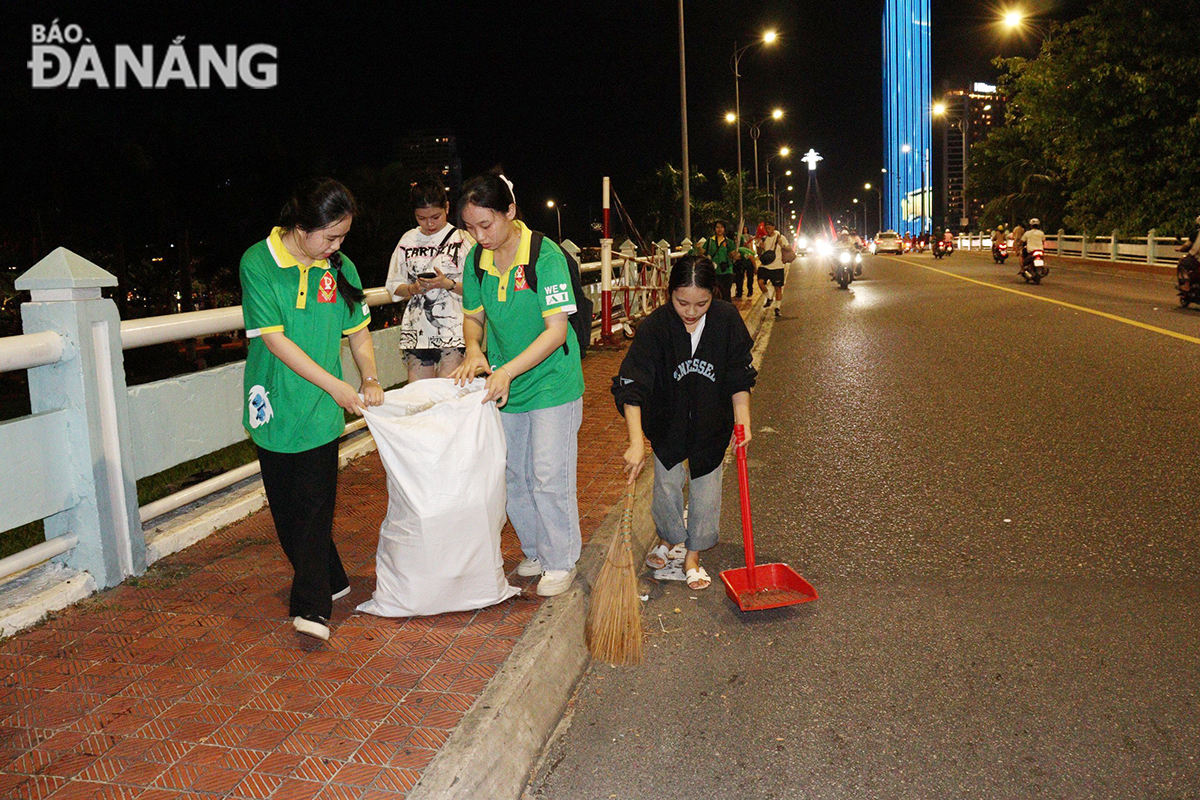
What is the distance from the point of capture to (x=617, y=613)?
387 centimetres

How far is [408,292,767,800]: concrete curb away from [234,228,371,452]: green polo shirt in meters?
1.12

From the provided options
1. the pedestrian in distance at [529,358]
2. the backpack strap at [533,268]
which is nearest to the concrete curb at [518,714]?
the pedestrian in distance at [529,358]

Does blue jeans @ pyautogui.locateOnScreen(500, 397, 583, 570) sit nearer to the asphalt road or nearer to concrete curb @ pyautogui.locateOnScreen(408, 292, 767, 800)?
concrete curb @ pyautogui.locateOnScreen(408, 292, 767, 800)

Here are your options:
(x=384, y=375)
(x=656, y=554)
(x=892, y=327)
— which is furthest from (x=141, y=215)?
(x=656, y=554)

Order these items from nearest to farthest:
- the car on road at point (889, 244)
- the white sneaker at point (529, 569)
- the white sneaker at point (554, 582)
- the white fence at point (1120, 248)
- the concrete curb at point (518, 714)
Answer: the concrete curb at point (518, 714) < the white sneaker at point (554, 582) < the white sneaker at point (529, 569) < the white fence at point (1120, 248) < the car on road at point (889, 244)

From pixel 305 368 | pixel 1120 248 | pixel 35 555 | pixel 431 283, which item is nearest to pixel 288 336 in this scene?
pixel 305 368

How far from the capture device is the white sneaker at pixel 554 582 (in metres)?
4.13

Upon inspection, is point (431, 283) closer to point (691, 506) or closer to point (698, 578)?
point (691, 506)

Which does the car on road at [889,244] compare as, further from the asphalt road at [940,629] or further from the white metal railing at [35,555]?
the white metal railing at [35,555]

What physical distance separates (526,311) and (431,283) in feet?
5.34

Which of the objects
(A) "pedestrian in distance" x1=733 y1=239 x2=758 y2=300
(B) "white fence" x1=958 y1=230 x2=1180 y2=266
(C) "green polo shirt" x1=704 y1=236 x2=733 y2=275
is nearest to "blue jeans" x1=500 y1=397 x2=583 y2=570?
(C) "green polo shirt" x1=704 y1=236 x2=733 y2=275

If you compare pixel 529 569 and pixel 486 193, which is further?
pixel 529 569

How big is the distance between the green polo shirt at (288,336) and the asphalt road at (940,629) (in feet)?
4.69

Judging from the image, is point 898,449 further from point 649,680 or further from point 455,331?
point 649,680
